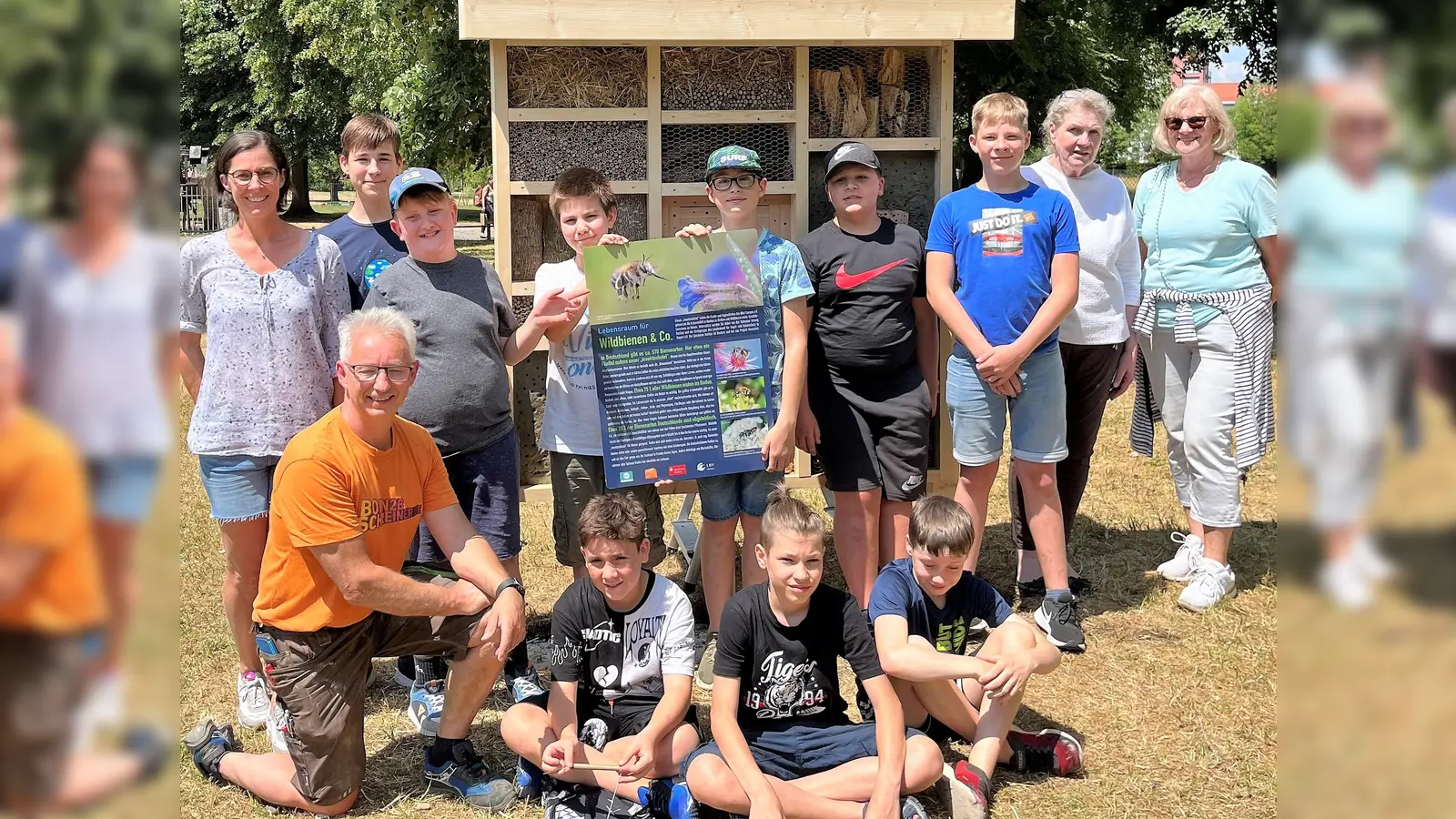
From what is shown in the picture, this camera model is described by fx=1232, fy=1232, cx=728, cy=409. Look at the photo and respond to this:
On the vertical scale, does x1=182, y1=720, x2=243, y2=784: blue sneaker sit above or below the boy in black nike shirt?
below

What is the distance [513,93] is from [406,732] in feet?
8.09

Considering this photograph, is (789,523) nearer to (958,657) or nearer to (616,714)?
(958,657)

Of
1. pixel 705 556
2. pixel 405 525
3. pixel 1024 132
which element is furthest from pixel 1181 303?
pixel 405 525

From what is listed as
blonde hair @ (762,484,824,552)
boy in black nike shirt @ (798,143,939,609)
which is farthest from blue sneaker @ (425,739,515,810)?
boy in black nike shirt @ (798,143,939,609)

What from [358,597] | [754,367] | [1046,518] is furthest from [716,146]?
[358,597]

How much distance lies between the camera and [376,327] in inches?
130

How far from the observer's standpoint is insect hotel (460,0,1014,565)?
4762 millimetres
